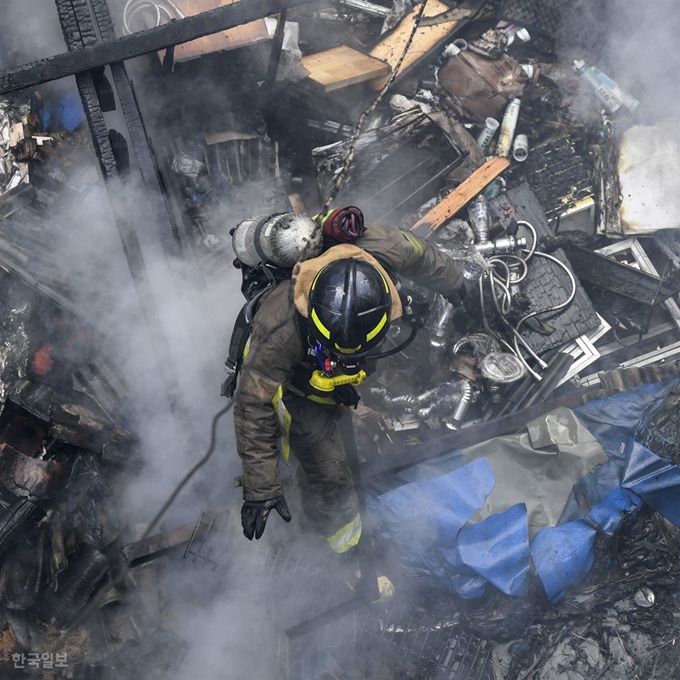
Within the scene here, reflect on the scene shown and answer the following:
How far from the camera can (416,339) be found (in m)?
4.97

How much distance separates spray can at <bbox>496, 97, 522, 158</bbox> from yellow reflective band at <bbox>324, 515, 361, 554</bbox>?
3.98 meters

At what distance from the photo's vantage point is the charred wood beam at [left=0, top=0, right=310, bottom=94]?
13.0ft

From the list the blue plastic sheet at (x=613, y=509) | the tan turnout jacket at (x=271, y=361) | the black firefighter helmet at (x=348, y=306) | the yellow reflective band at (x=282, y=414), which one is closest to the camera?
the black firefighter helmet at (x=348, y=306)

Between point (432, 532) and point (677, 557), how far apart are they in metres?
1.75

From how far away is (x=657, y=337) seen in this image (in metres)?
5.54

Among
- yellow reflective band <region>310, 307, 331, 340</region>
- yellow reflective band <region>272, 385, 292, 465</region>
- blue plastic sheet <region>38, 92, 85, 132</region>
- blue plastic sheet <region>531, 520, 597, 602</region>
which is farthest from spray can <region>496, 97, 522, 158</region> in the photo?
blue plastic sheet <region>38, 92, 85, 132</region>

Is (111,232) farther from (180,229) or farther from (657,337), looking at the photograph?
(657,337)

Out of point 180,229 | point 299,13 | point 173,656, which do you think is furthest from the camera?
point 299,13

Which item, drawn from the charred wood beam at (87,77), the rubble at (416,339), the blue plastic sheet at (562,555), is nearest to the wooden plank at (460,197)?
the rubble at (416,339)

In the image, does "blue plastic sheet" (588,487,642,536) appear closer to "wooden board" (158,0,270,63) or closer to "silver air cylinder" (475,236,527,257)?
"silver air cylinder" (475,236,527,257)

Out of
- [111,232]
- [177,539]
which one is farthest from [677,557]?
[111,232]

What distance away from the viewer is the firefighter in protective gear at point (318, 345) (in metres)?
3.06

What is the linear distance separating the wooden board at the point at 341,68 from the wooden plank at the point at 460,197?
1.42 m

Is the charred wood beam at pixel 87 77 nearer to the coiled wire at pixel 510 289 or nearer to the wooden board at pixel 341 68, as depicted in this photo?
the wooden board at pixel 341 68
